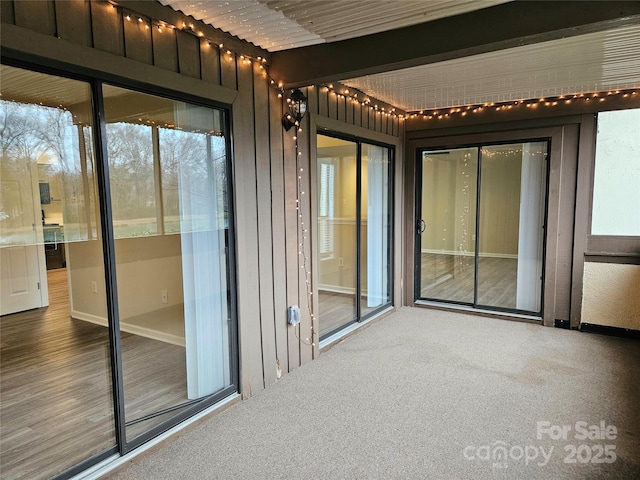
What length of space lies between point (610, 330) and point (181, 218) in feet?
15.1

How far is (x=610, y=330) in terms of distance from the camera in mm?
4426

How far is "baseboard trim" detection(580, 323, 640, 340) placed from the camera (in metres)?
4.32

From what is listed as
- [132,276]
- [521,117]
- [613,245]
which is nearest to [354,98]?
[521,117]

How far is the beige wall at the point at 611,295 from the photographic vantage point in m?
4.30

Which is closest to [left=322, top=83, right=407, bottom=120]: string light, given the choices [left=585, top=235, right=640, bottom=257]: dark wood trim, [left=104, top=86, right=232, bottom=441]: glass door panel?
[left=104, top=86, right=232, bottom=441]: glass door panel

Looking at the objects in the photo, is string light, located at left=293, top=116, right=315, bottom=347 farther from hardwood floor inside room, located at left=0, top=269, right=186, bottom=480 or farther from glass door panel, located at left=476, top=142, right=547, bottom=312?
glass door panel, located at left=476, top=142, right=547, bottom=312

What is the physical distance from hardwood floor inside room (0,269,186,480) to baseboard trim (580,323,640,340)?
14.1 feet

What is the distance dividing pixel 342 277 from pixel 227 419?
104 inches

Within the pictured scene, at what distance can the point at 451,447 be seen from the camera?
95.8 inches

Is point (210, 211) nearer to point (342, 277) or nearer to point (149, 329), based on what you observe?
point (149, 329)

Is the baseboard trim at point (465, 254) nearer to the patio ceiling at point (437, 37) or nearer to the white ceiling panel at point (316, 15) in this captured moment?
the patio ceiling at point (437, 37)

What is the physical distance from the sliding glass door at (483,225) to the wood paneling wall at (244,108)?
187 cm

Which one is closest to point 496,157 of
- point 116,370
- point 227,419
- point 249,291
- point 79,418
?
point 249,291

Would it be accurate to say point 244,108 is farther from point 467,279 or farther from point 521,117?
point 467,279
